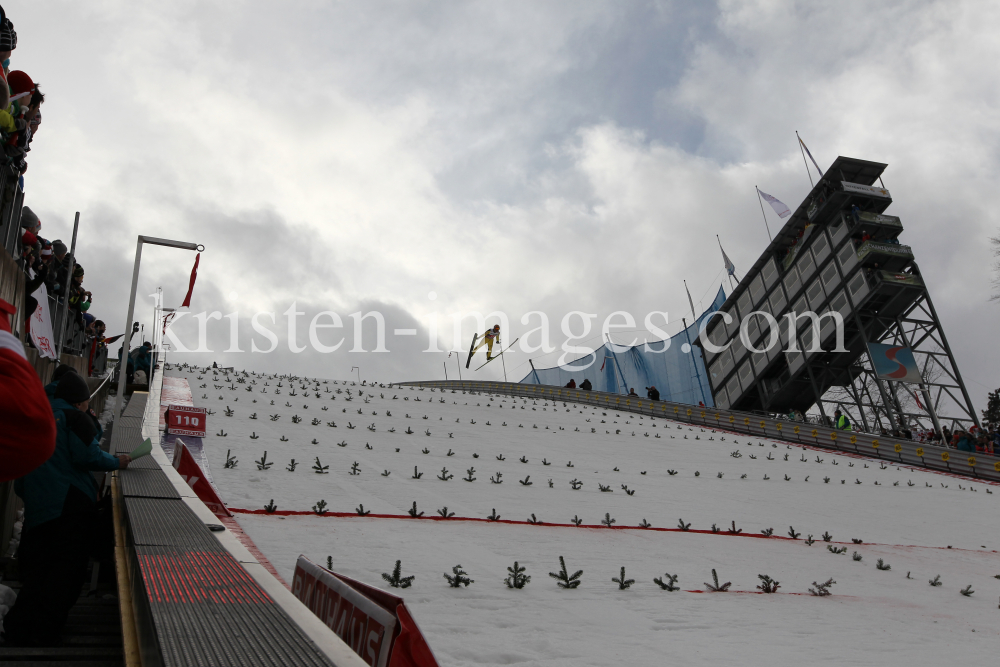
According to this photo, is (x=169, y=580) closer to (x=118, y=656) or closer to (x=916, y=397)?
(x=118, y=656)

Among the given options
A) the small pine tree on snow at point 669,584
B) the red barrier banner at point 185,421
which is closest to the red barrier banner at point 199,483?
the red barrier banner at point 185,421

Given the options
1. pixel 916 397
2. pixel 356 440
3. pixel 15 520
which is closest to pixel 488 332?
pixel 916 397

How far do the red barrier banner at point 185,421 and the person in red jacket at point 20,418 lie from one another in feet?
35.3

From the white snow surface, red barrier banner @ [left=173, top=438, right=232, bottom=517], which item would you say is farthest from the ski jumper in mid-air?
red barrier banner @ [left=173, top=438, right=232, bottom=517]

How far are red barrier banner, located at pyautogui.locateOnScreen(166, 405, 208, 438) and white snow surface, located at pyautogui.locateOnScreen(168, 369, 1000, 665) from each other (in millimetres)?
328

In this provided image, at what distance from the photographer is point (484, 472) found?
1264 cm

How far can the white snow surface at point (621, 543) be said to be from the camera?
503cm

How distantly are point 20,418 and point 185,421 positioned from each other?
1095 centimetres

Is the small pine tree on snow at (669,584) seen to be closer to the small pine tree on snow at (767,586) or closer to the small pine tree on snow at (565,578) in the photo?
the small pine tree on snow at (565,578)

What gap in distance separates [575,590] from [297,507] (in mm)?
3809

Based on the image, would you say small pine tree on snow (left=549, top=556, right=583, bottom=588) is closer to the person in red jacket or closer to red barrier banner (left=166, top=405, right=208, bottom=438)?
the person in red jacket

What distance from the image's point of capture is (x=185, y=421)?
1152 cm

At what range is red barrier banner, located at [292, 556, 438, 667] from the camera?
257 centimetres

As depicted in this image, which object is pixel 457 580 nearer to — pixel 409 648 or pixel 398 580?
pixel 398 580
